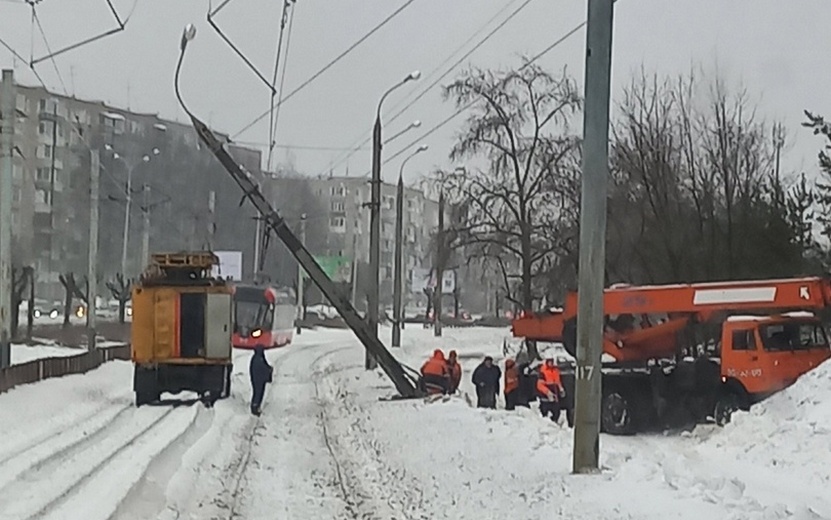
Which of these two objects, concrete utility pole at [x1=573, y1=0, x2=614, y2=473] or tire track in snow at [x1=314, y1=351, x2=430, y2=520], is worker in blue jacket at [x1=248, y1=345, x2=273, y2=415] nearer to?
tire track in snow at [x1=314, y1=351, x2=430, y2=520]

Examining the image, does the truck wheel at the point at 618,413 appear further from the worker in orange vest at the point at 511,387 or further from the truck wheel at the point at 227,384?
the truck wheel at the point at 227,384

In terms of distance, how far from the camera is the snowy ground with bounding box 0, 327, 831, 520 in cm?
1229

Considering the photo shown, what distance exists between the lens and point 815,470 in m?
16.4

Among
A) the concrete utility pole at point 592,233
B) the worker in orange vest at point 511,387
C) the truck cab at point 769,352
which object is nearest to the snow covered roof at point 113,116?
the worker in orange vest at point 511,387

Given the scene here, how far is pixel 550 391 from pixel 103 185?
50.9m

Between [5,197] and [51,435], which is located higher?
[5,197]

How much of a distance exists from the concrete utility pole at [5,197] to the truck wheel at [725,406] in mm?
16114

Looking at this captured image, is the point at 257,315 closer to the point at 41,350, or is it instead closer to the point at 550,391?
the point at 41,350

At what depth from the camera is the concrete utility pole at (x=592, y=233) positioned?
13.1 meters

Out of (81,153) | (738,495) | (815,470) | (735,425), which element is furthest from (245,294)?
(738,495)

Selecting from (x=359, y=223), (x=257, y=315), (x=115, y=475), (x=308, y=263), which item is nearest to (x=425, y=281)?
(x=257, y=315)

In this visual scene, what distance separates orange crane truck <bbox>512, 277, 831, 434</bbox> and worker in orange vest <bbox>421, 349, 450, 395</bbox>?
3.04 meters

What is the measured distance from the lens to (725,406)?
2639 centimetres

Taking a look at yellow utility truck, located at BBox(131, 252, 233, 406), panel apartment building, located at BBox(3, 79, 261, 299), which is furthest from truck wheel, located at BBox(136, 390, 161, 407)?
panel apartment building, located at BBox(3, 79, 261, 299)
